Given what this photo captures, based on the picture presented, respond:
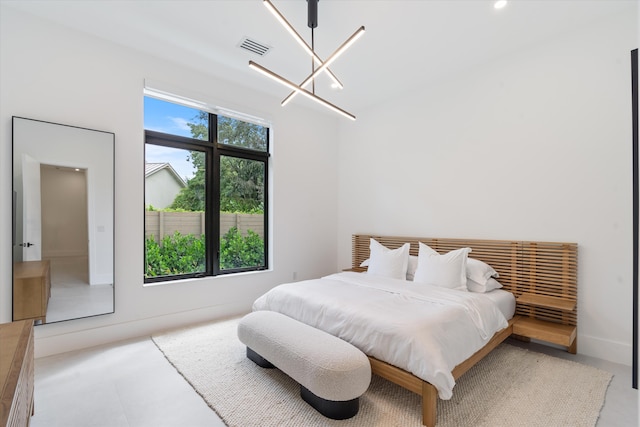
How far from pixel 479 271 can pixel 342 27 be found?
9.23 ft

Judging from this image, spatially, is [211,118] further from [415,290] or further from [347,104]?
[415,290]

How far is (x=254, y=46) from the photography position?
10.2ft

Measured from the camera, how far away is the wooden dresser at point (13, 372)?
98 cm

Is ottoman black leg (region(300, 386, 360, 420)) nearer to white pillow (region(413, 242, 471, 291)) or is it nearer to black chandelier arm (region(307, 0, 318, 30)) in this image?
white pillow (region(413, 242, 471, 291))

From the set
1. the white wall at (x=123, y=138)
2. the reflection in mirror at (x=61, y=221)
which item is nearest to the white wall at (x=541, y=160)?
the white wall at (x=123, y=138)

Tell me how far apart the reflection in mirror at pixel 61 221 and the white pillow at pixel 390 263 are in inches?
115

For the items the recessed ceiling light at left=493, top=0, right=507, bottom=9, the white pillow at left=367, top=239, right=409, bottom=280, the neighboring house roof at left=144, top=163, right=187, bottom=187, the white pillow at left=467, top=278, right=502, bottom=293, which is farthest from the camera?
the white pillow at left=367, top=239, right=409, bottom=280

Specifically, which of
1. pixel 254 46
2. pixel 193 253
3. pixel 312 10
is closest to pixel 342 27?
pixel 312 10

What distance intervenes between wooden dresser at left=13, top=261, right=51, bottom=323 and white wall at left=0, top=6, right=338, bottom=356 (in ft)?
0.27

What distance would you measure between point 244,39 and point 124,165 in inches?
71.6

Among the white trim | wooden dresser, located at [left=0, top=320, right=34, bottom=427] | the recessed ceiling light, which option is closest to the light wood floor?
wooden dresser, located at [left=0, top=320, right=34, bottom=427]

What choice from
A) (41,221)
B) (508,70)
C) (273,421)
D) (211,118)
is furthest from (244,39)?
(273,421)

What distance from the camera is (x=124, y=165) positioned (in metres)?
3.10

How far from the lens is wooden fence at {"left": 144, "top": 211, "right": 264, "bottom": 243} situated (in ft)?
11.4
